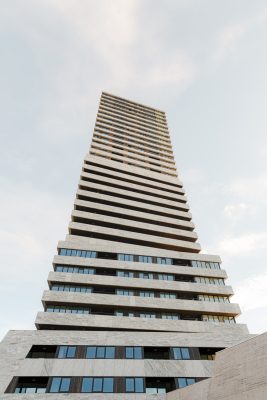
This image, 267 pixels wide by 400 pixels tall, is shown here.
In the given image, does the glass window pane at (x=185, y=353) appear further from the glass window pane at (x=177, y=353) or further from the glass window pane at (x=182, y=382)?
the glass window pane at (x=182, y=382)

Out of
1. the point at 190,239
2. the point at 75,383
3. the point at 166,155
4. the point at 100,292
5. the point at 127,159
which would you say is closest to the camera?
the point at 75,383

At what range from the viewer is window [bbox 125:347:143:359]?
29469 millimetres

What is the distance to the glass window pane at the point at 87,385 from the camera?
25.9 metres

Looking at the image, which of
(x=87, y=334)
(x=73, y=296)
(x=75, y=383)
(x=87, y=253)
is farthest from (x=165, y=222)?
(x=75, y=383)

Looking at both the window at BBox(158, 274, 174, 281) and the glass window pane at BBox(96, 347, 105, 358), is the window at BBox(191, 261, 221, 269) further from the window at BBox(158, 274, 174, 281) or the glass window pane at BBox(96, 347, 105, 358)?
the glass window pane at BBox(96, 347, 105, 358)

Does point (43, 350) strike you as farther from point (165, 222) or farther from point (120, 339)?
point (165, 222)

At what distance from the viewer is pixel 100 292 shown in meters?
38.5

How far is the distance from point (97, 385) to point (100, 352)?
3.33 metres

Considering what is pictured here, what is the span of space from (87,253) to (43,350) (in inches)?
563

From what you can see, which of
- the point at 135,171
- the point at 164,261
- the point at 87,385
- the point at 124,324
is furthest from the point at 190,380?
the point at 135,171

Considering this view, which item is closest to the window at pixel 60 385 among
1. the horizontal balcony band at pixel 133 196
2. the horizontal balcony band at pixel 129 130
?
the horizontal balcony band at pixel 133 196

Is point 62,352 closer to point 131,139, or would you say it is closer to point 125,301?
point 125,301

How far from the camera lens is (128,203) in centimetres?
5291

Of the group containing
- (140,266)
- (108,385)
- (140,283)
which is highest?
(140,266)
